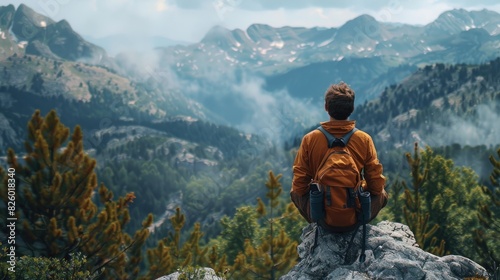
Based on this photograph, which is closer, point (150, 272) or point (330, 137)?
point (330, 137)

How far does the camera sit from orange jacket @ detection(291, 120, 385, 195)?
32.7ft

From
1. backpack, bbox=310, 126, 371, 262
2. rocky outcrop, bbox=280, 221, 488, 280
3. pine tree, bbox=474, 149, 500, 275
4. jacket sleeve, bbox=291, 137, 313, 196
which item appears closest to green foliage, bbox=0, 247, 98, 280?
rocky outcrop, bbox=280, 221, 488, 280

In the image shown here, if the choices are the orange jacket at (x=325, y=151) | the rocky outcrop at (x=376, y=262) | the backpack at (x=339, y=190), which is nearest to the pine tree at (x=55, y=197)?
the rocky outcrop at (x=376, y=262)

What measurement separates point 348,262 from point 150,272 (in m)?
18.5

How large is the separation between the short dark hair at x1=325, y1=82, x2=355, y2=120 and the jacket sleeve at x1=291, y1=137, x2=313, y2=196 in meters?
0.94

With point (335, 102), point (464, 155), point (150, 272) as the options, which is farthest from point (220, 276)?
point (464, 155)

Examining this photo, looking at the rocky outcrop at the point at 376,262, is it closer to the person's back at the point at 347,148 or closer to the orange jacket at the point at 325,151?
the person's back at the point at 347,148

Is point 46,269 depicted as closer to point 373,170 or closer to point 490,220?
point 373,170

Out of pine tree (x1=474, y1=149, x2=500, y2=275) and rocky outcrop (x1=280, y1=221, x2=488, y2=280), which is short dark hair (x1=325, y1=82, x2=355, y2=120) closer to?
rocky outcrop (x1=280, y1=221, x2=488, y2=280)

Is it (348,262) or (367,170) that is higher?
(367,170)

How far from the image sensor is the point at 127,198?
2242cm

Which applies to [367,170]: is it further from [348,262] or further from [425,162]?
[425,162]

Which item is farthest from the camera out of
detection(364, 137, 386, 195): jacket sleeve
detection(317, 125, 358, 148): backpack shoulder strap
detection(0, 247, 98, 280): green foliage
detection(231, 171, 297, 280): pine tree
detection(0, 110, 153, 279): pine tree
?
detection(231, 171, 297, 280): pine tree

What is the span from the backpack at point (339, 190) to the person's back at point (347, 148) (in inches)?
6.8
